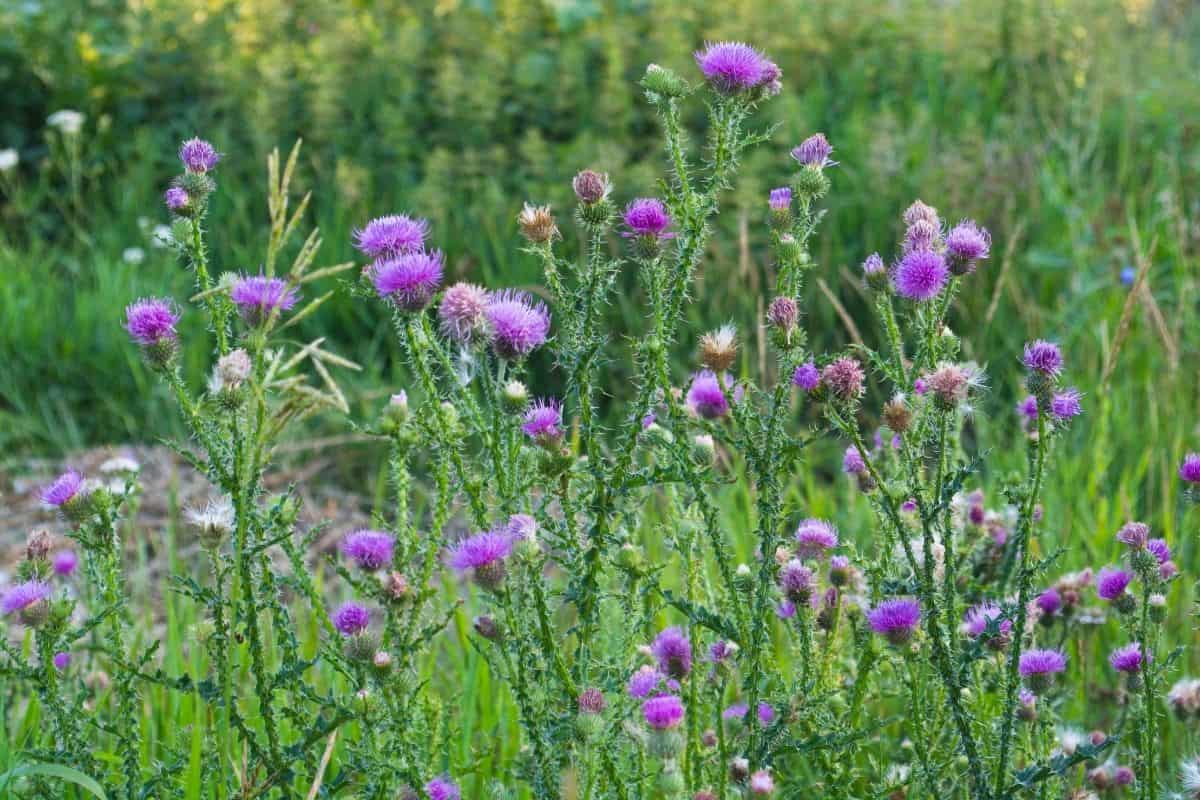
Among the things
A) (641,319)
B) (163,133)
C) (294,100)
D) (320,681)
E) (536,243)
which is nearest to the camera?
(536,243)

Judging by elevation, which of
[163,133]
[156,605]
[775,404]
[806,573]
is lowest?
[156,605]

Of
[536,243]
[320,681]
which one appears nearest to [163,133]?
[320,681]

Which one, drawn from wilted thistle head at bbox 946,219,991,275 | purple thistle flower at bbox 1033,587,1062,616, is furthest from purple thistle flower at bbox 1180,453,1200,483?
purple thistle flower at bbox 1033,587,1062,616

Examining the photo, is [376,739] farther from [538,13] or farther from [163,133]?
[163,133]

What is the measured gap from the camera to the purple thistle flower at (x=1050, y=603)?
6.37ft

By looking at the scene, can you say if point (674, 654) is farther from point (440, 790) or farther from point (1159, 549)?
point (1159, 549)

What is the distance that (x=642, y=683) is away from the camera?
1.43m

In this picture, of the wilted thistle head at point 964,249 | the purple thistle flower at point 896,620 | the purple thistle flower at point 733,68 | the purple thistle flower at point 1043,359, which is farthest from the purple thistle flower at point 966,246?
the purple thistle flower at point 896,620

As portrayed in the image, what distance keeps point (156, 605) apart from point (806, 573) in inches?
80.9

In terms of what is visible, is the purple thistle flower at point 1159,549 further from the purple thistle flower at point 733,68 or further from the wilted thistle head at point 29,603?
the wilted thistle head at point 29,603

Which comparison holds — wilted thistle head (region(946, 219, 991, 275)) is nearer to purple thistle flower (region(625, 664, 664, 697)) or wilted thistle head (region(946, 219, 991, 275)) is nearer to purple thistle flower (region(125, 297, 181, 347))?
purple thistle flower (region(625, 664, 664, 697))

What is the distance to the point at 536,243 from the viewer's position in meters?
1.46

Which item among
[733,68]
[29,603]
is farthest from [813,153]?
[29,603]

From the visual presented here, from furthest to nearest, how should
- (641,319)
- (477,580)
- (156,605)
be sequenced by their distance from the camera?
(641,319) < (156,605) < (477,580)
